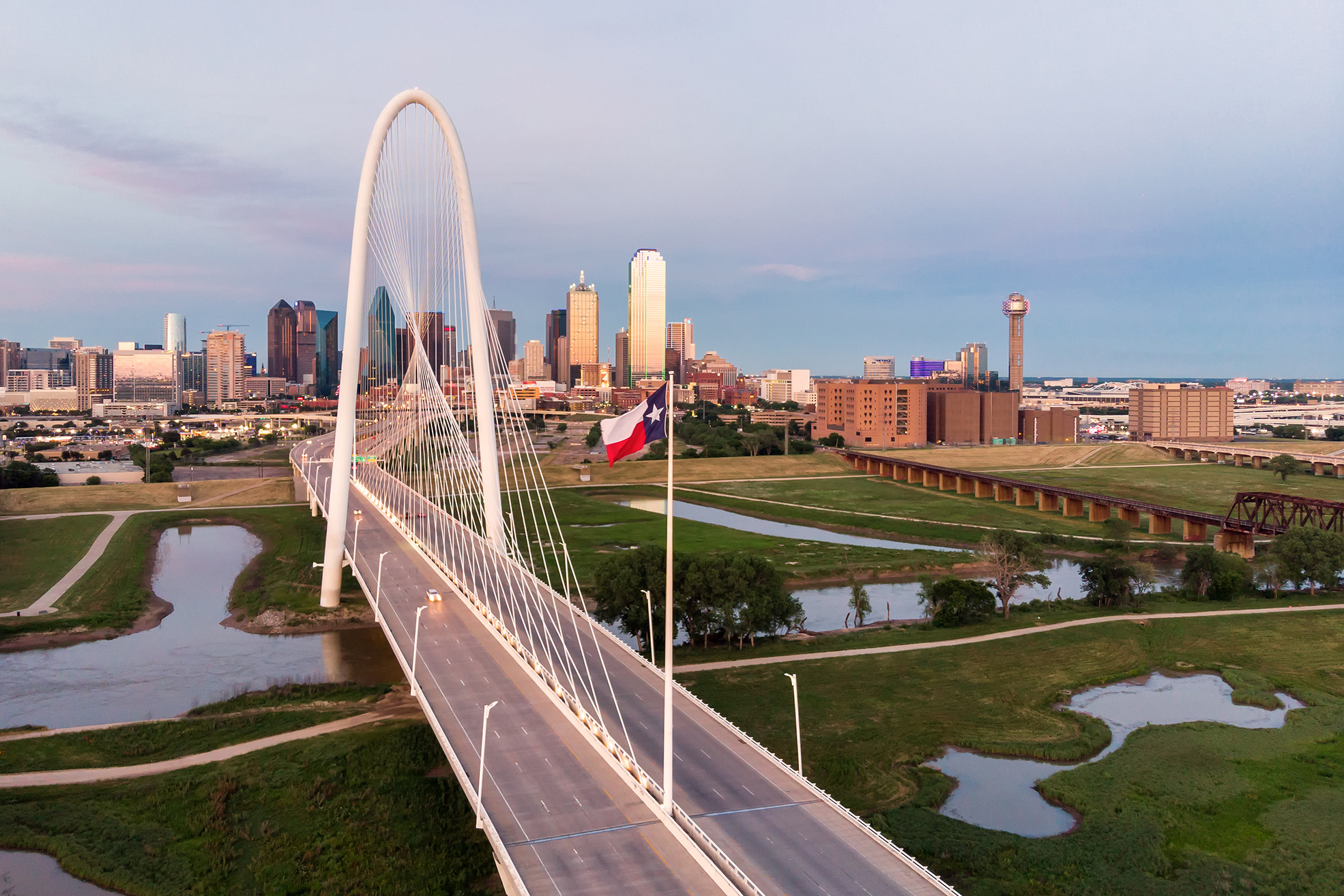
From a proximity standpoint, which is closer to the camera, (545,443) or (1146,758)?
(1146,758)

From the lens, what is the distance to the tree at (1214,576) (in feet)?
151

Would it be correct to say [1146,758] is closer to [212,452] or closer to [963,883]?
[963,883]

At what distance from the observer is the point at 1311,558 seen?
46.4m

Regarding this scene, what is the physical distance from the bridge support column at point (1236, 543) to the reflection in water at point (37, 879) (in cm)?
6195

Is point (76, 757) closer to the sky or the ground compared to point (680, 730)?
closer to the ground

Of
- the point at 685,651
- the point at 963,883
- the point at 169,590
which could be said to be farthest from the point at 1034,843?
the point at 169,590

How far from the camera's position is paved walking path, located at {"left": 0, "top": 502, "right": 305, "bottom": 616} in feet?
154

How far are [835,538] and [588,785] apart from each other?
51.7m

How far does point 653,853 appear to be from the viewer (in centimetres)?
1781

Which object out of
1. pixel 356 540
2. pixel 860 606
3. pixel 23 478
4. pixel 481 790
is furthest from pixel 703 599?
pixel 23 478

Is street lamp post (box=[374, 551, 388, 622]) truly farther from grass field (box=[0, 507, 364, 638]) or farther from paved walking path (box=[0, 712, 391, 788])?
grass field (box=[0, 507, 364, 638])

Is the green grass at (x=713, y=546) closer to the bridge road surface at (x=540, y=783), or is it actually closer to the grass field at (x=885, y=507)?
the grass field at (x=885, y=507)

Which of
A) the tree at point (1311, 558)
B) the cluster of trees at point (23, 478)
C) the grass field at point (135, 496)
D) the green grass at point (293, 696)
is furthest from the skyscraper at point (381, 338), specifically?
the tree at point (1311, 558)

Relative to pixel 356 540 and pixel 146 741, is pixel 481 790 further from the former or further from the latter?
pixel 356 540
